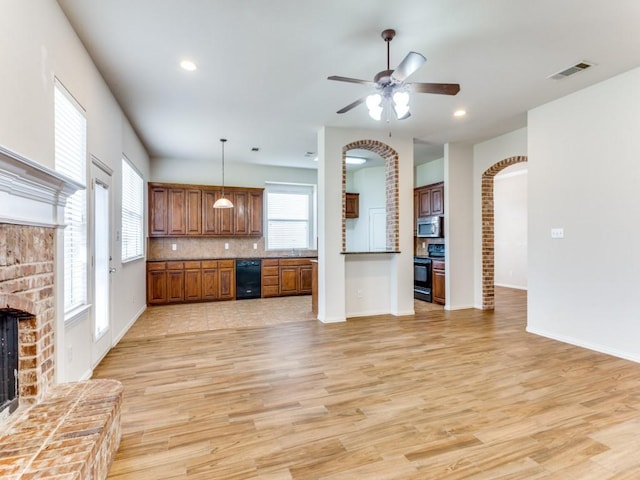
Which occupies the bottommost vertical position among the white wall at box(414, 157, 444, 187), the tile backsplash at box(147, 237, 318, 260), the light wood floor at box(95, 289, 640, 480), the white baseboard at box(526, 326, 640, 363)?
the light wood floor at box(95, 289, 640, 480)

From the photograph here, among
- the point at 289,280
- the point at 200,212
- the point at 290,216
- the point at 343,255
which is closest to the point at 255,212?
the point at 290,216

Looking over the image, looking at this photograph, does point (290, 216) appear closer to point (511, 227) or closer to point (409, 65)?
point (511, 227)

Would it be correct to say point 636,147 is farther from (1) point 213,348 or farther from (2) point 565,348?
(1) point 213,348

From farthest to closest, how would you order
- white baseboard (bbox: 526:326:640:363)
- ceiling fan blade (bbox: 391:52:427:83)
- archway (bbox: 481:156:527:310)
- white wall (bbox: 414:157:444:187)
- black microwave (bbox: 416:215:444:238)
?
white wall (bbox: 414:157:444:187), black microwave (bbox: 416:215:444:238), archway (bbox: 481:156:527:310), white baseboard (bbox: 526:326:640:363), ceiling fan blade (bbox: 391:52:427:83)

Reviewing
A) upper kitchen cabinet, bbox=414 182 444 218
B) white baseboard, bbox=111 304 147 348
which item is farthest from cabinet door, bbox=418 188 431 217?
white baseboard, bbox=111 304 147 348

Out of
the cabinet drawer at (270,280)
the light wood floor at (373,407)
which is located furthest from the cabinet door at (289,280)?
the light wood floor at (373,407)

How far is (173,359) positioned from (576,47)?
190 inches

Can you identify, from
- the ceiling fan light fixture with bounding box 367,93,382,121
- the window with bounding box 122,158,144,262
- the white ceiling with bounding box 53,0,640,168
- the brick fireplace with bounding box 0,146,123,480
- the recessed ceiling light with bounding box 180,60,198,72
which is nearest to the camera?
the brick fireplace with bounding box 0,146,123,480

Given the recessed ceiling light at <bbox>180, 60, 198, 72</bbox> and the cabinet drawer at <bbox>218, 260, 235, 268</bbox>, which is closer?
the recessed ceiling light at <bbox>180, 60, 198, 72</bbox>

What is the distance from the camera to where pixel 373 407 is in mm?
2482

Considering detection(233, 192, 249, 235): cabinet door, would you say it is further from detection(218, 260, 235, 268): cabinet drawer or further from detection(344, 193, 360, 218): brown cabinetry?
detection(344, 193, 360, 218): brown cabinetry

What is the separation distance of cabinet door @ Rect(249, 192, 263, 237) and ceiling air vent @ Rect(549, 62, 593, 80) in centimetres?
545

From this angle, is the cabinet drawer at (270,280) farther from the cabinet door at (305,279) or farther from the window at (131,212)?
the window at (131,212)

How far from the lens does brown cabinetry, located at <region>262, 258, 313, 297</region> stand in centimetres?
710
